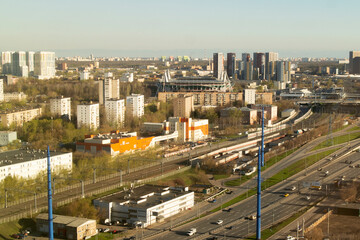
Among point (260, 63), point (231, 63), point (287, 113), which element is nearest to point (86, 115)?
point (287, 113)

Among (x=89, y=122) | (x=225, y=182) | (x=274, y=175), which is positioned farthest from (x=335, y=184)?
(x=89, y=122)

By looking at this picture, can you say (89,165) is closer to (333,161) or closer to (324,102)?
(333,161)

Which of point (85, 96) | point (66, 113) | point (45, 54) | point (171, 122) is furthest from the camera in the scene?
point (45, 54)

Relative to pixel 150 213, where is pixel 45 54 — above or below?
above

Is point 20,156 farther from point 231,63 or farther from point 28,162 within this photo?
point 231,63

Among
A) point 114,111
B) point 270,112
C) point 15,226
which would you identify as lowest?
point 15,226

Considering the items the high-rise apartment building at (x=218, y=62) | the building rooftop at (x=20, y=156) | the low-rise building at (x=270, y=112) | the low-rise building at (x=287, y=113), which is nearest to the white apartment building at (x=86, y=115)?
the building rooftop at (x=20, y=156)

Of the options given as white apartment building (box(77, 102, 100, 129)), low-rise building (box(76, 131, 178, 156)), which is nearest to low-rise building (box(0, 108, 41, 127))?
white apartment building (box(77, 102, 100, 129))
